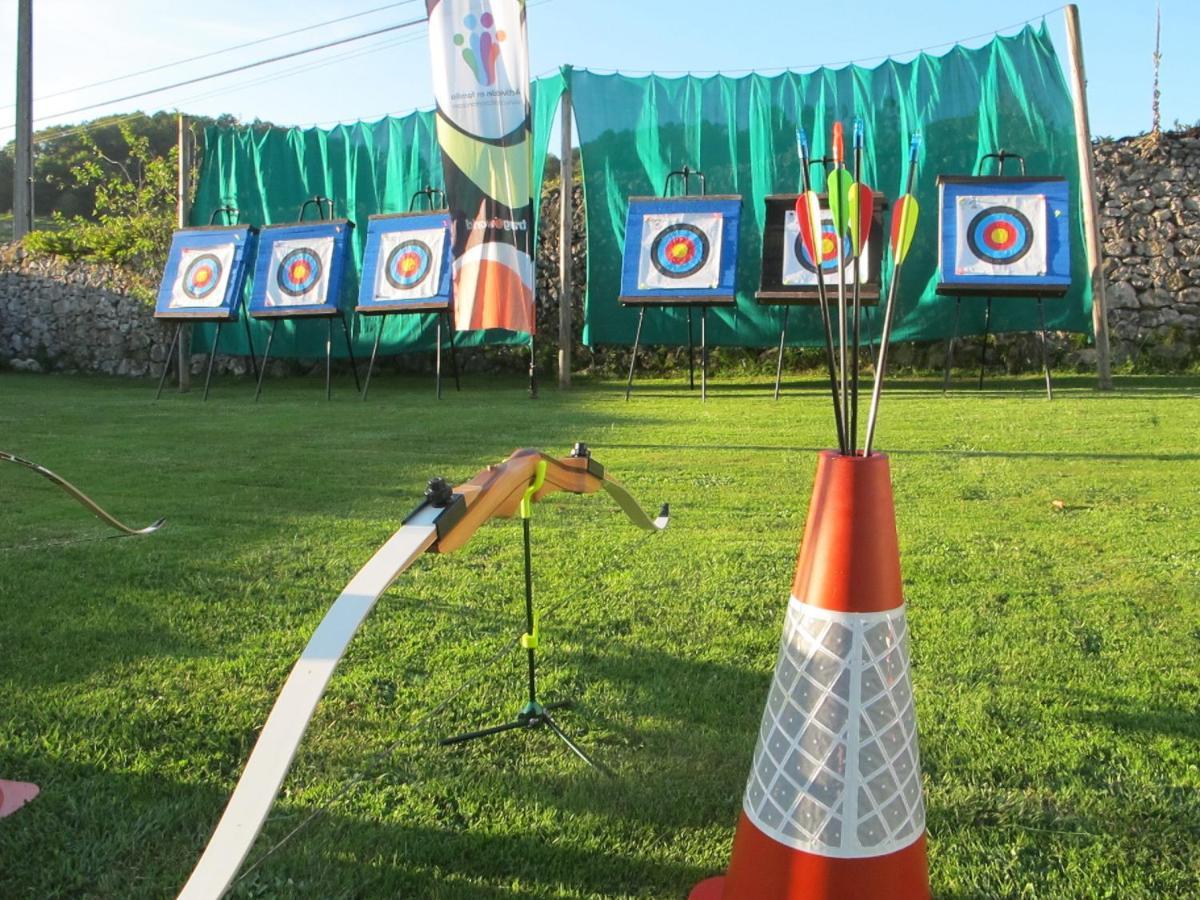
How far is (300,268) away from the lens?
7.99m

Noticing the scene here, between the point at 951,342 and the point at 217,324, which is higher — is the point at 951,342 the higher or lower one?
the lower one

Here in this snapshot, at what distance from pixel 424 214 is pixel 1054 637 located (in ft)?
21.3

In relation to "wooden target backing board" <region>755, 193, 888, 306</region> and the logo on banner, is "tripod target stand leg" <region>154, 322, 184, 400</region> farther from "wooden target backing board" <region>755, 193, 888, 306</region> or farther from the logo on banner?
"wooden target backing board" <region>755, 193, 888, 306</region>

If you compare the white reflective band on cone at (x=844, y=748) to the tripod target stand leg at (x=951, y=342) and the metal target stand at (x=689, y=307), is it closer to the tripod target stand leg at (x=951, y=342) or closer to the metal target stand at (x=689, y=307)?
the metal target stand at (x=689, y=307)

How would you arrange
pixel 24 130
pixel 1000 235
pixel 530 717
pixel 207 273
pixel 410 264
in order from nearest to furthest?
pixel 530 717, pixel 1000 235, pixel 410 264, pixel 207 273, pixel 24 130

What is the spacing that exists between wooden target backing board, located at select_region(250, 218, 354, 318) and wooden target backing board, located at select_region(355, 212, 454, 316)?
268 mm

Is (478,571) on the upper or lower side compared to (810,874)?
upper

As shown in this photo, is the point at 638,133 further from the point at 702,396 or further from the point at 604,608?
the point at 604,608

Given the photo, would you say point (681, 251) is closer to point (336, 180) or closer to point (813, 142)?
point (813, 142)

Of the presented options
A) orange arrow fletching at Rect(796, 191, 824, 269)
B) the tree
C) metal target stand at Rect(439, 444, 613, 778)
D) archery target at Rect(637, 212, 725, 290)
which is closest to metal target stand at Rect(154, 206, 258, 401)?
the tree

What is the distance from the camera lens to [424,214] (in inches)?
298

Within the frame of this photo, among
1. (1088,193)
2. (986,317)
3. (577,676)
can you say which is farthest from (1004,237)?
(577,676)

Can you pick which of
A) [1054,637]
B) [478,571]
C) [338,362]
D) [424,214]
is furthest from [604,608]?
[338,362]

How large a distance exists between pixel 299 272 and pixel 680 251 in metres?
3.11
